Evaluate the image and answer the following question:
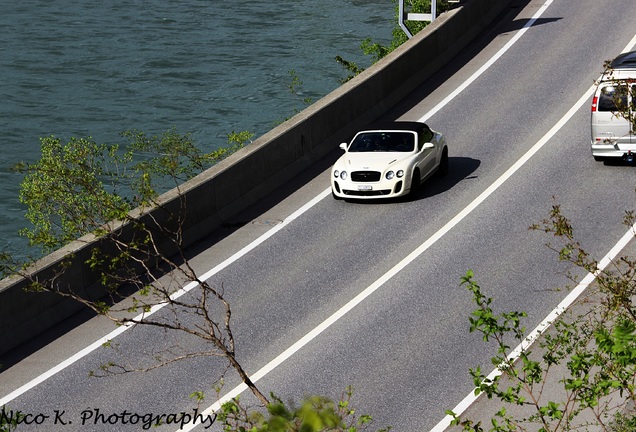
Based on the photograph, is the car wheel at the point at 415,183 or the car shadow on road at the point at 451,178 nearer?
the car wheel at the point at 415,183

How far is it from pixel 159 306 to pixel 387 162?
6.22 meters

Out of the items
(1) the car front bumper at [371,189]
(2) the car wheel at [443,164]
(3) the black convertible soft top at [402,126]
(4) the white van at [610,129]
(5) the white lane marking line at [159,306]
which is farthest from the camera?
(2) the car wheel at [443,164]

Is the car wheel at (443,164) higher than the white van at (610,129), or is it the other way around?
the white van at (610,129)

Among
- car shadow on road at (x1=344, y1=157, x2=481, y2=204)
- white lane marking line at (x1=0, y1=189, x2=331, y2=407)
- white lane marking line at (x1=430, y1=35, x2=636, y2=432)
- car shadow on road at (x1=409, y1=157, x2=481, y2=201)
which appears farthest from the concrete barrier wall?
white lane marking line at (x1=430, y1=35, x2=636, y2=432)

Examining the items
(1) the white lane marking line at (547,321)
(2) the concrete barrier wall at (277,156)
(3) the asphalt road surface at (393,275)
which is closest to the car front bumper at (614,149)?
(3) the asphalt road surface at (393,275)

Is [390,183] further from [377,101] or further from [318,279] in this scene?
[377,101]

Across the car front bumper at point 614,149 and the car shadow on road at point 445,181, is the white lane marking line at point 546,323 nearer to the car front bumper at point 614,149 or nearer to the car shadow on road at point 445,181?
the car front bumper at point 614,149

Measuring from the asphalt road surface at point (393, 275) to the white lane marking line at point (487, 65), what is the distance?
0.09 m

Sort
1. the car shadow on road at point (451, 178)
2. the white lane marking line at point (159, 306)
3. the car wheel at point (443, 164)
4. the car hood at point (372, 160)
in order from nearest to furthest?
the white lane marking line at point (159, 306) < the car hood at point (372, 160) < the car shadow on road at point (451, 178) < the car wheel at point (443, 164)

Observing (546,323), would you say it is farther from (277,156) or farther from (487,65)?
(487,65)

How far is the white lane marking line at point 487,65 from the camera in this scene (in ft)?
90.3

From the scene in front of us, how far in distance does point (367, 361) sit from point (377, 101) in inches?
502

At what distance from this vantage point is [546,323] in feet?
53.0

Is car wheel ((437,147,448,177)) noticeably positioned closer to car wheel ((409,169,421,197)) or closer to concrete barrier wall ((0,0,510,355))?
car wheel ((409,169,421,197))
